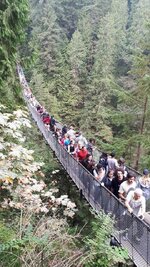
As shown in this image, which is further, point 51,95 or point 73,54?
point 73,54

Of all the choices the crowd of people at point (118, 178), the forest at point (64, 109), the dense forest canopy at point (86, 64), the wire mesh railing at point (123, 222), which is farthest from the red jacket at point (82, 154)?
the dense forest canopy at point (86, 64)

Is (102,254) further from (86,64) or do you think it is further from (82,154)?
(86,64)

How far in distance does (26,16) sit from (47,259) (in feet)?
24.5

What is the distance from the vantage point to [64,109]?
4362 centimetres

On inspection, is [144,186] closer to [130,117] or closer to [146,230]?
[146,230]

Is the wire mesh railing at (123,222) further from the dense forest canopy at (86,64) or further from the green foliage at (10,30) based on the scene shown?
the dense forest canopy at (86,64)

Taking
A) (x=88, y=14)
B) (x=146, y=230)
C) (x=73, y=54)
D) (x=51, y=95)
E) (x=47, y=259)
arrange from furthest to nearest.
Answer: (x=88, y=14), (x=73, y=54), (x=51, y=95), (x=146, y=230), (x=47, y=259)

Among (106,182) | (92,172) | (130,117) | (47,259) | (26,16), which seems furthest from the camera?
(130,117)

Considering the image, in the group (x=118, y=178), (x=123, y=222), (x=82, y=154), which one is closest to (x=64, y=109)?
(x=82, y=154)

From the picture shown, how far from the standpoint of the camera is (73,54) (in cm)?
4816

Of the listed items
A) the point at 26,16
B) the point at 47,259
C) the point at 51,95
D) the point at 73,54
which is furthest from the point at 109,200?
the point at 73,54

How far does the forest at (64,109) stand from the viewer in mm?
5613

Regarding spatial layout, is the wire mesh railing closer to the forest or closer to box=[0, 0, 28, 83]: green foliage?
the forest

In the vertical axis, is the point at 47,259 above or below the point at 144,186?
below
